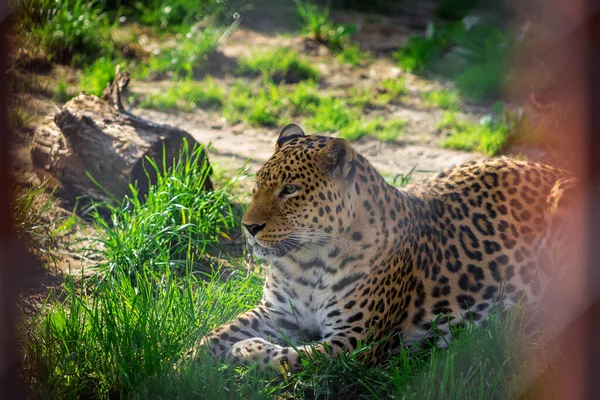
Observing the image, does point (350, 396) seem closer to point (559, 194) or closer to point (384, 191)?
point (384, 191)

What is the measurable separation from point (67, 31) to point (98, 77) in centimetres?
133

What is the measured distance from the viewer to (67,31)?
9.91m

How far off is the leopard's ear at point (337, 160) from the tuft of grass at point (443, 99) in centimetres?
516

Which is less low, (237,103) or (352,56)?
(352,56)

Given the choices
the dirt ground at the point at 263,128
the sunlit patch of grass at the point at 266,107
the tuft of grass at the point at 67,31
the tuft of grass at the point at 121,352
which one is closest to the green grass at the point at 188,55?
the dirt ground at the point at 263,128

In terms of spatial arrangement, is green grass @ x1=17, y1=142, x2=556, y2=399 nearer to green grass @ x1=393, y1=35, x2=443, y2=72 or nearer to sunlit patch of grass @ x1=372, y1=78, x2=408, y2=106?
sunlit patch of grass @ x1=372, y1=78, x2=408, y2=106

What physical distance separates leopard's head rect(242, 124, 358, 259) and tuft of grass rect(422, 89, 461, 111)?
5192 millimetres

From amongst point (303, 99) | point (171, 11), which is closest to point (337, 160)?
point (303, 99)

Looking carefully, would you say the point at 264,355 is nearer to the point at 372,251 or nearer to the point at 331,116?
the point at 372,251

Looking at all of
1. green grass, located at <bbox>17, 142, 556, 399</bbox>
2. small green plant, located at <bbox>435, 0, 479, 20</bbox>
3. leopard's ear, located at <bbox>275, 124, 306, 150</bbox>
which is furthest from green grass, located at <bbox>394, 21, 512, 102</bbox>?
green grass, located at <bbox>17, 142, 556, 399</bbox>

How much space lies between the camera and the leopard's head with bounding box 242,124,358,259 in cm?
462

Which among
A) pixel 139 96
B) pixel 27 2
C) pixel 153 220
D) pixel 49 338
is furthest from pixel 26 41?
pixel 49 338

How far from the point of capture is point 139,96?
376 inches

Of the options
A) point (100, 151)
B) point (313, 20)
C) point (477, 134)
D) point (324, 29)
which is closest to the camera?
point (100, 151)
